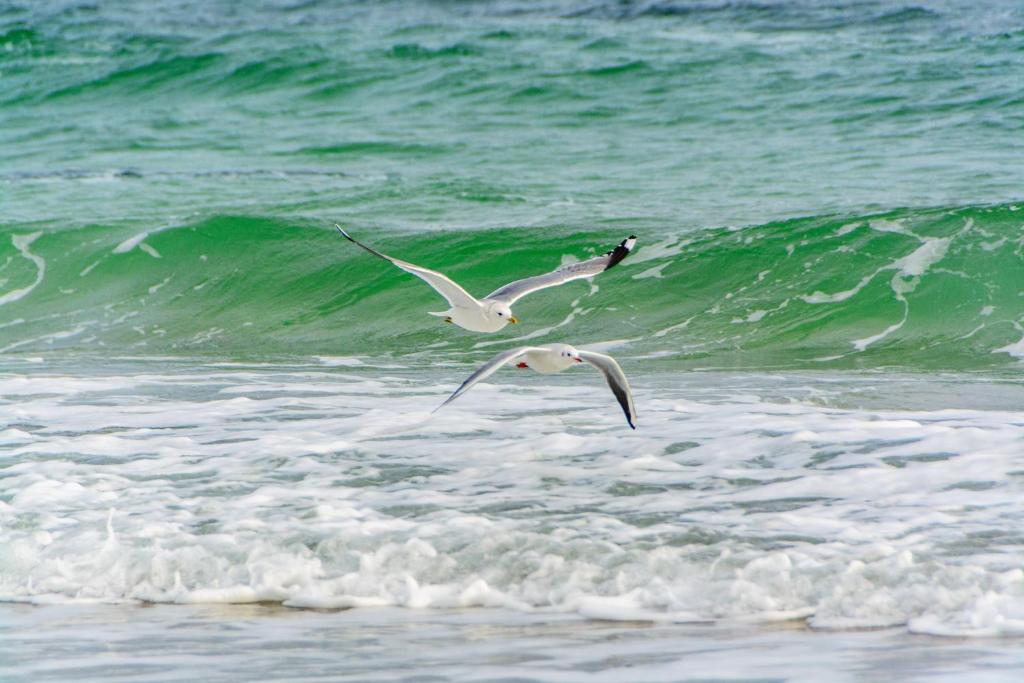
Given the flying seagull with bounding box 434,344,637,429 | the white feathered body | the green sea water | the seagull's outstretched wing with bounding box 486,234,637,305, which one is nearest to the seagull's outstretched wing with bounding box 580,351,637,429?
the flying seagull with bounding box 434,344,637,429

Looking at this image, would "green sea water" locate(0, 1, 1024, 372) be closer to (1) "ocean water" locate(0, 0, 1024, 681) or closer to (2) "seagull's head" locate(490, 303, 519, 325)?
(1) "ocean water" locate(0, 0, 1024, 681)

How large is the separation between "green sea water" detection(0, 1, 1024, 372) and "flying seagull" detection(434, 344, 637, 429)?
138 inches

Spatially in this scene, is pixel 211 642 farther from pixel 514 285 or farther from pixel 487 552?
pixel 514 285

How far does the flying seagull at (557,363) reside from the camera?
603cm

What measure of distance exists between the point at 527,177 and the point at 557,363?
32.6 ft

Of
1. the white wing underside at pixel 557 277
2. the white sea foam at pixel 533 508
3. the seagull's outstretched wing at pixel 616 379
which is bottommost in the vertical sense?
the white sea foam at pixel 533 508

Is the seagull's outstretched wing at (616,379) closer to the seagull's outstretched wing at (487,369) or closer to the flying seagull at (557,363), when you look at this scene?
the flying seagull at (557,363)

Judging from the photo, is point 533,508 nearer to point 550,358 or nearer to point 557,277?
point 550,358

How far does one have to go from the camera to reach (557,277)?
7246 millimetres

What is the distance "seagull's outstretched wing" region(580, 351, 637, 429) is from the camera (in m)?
6.06

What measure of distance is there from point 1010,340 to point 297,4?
19.4 meters

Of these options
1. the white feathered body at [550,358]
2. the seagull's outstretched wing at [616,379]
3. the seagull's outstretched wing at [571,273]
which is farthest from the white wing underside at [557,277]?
the seagull's outstretched wing at [616,379]

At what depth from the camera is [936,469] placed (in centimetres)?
627

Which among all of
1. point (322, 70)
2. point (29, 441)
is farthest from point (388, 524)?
point (322, 70)
